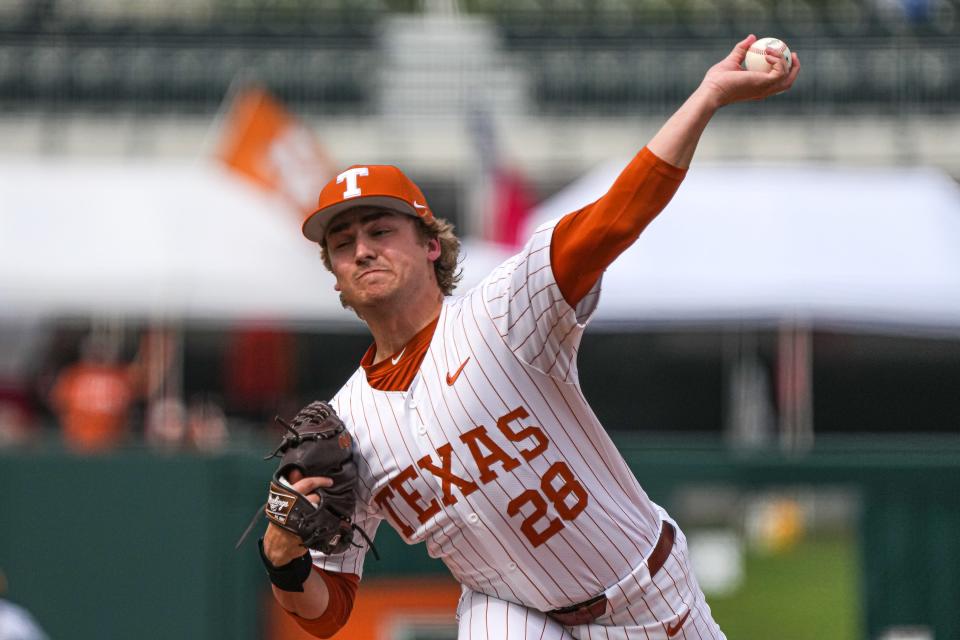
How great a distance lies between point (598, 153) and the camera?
18.5 metres

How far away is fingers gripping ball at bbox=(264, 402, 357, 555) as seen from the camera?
2.99 m

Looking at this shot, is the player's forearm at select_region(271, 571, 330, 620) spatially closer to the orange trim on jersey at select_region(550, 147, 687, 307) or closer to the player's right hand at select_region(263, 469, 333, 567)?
the player's right hand at select_region(263, 469, 333, 567)

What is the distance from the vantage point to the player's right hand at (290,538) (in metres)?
3.02

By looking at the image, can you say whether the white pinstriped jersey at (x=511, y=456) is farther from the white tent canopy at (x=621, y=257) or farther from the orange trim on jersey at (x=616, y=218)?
the white tent canopy at (x=621, y=257)

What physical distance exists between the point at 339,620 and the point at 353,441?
0.44 m

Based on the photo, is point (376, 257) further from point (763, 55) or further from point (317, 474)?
point (763, 55)

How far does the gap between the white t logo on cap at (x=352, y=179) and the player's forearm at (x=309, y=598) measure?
88 cm

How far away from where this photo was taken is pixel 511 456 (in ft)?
9.78

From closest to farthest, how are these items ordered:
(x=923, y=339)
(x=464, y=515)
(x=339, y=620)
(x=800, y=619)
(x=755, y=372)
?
1. (x=464, y=515)
2. (x=339, y=620)
3. (x=800, y=619)
4. (x=755, y=372)
5. (x=923, y=339)

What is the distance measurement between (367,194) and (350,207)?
0.07m

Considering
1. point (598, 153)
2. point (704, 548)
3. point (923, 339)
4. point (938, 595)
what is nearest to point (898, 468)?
point (938, 595)

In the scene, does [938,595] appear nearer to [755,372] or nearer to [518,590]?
[518,590]

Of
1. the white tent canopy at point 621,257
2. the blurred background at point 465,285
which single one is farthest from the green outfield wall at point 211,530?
the white tent canopy at point 621,257

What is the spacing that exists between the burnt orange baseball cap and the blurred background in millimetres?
3939
